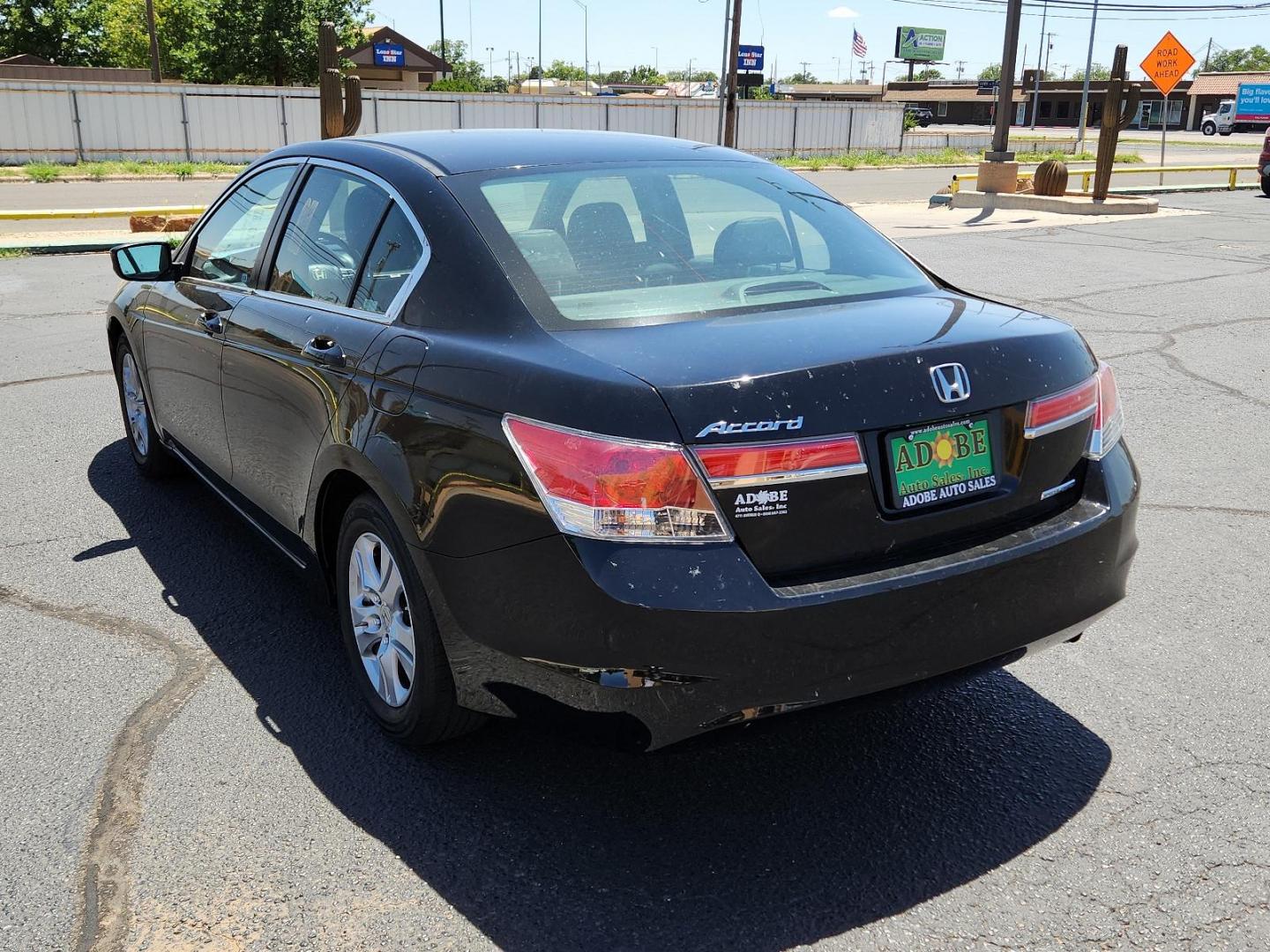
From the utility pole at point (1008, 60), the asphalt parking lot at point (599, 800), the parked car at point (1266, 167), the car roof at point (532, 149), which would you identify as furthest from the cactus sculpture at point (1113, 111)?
the car roof at point (532, 149)

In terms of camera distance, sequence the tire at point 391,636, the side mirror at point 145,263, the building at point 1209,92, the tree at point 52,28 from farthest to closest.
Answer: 1. the building at point 1209,92
2. the tree at point 52,28
3. the side mirror at point 145,263
4. the tire at point 391,636

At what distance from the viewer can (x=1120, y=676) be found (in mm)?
3775

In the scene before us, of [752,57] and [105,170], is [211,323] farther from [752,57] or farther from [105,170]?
[752,57]

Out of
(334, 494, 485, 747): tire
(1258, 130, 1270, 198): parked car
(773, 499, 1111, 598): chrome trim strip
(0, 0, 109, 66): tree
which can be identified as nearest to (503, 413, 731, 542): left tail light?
(773, 499, 1111, 598): chrome trim strip

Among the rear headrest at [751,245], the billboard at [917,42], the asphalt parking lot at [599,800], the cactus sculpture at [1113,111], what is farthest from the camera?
the billboard at [917,42]

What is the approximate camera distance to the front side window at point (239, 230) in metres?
4.26

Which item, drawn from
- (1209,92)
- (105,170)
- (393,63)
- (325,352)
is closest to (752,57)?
(393,63)

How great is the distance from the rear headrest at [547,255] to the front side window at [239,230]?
52.4 inches

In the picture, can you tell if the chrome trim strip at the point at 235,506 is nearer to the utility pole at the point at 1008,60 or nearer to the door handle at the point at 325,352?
the door handle at the point at 325,352

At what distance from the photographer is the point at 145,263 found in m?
4.83

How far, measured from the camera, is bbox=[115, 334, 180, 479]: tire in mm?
5566

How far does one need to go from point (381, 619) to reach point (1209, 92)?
10776 cm

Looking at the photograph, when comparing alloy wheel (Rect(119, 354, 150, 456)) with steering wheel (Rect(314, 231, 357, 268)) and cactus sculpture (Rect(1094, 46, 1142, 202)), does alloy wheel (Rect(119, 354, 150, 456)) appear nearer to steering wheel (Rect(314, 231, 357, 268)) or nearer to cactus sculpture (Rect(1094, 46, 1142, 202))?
steering wheel (Rect(314, 231, 357, 268))

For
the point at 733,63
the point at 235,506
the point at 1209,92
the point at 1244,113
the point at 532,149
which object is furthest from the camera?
the point at 1209,92
